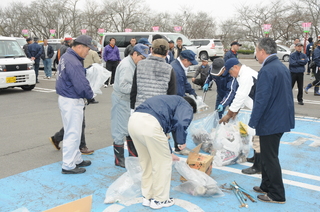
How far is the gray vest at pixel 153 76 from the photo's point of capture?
11.7 ft

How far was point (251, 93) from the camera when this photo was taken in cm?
450

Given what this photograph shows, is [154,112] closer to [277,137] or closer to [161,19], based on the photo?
[277,137]

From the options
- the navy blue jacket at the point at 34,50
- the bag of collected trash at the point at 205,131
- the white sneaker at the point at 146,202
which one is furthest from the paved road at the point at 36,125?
the navy blue jacket at the point at 34,50

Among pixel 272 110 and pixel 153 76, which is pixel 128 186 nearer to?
pixel 153 76

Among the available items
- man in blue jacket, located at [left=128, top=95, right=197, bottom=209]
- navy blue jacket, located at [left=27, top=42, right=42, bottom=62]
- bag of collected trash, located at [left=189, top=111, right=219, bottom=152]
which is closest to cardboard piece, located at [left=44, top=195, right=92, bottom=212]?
man in blue jacket, located at [left=128, top=95, right=197, bottom=209]

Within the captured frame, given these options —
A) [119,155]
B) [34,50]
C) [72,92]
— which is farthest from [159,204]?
[34,50]

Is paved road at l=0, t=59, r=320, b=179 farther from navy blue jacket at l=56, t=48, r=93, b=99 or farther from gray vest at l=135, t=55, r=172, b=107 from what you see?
gray vest at l=135, t=55, r=172, b=107

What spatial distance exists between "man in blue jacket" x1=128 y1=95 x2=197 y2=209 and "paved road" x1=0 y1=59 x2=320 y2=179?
87.1 inches

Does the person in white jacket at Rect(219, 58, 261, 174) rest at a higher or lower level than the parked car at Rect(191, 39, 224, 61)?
lower

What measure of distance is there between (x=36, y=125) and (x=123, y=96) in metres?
3.35

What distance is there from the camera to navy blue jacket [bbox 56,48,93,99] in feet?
12.7

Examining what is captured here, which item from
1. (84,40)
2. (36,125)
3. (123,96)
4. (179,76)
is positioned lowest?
(36,125)

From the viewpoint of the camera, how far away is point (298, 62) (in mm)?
8930

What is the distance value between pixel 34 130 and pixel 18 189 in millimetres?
2803
